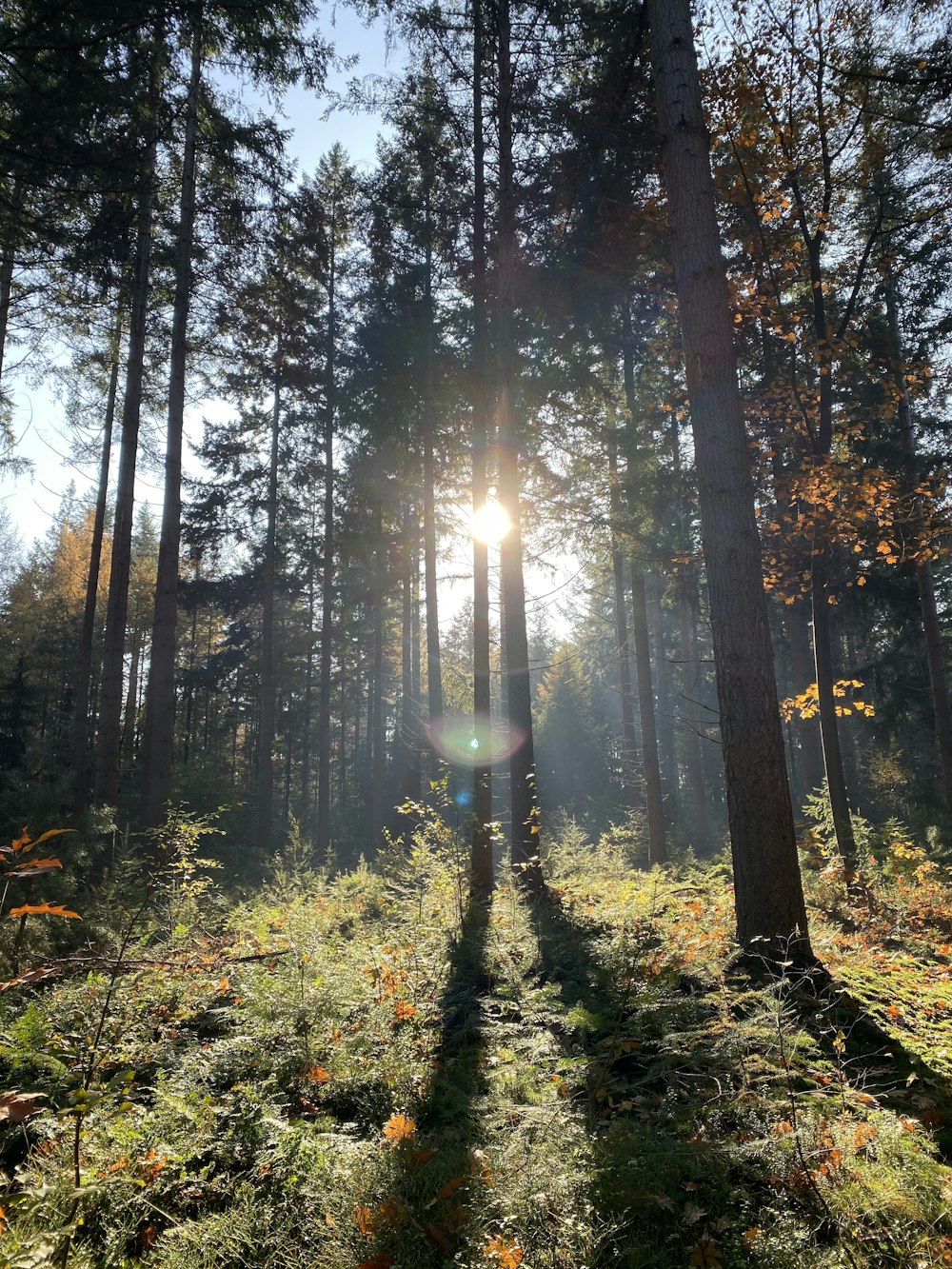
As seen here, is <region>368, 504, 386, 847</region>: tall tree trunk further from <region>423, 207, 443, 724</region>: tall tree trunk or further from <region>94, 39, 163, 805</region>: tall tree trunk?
<region>94, 39, 163, 805</region>: tall tree trunk

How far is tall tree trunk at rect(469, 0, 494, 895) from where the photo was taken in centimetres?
898

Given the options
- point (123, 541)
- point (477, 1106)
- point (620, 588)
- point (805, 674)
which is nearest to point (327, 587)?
point (123, 541)

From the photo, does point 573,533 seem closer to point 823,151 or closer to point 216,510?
point 823,151

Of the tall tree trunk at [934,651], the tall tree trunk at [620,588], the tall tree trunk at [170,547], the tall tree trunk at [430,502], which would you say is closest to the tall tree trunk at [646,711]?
the tall tree trunk at [620,588]

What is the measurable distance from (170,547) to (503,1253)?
10.6m

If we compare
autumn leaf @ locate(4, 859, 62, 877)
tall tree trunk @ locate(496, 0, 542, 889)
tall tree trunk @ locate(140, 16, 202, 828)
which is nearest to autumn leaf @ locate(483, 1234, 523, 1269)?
autumn leaf @ locate(4, 859, 62, 877)

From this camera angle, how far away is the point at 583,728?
35906 mm

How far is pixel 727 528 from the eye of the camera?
5.25m

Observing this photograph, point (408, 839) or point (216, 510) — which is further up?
point (216, 510)

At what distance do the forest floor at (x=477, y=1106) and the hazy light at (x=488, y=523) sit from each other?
6.17 metres

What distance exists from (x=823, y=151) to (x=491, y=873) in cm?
1021

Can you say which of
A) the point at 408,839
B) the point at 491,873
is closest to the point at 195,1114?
the point at 491,873

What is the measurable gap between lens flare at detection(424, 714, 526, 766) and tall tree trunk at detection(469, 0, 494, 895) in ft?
0.06

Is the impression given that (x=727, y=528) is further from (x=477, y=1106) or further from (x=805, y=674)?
(x=805, y=674)
